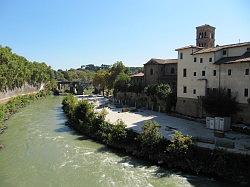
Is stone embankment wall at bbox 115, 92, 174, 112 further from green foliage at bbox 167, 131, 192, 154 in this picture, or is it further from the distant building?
green foliage at bbox 167, 131, 192, 154

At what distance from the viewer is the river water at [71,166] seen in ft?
65.3

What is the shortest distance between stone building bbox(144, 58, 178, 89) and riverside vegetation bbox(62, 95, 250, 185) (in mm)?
21398

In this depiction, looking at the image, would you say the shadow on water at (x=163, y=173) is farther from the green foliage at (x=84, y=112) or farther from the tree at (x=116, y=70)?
the tree at (x=116, y=70)

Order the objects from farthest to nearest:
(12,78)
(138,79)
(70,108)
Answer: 1. (12,78)
2. (138,79)
3. (70,108)

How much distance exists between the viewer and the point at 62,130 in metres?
35.6

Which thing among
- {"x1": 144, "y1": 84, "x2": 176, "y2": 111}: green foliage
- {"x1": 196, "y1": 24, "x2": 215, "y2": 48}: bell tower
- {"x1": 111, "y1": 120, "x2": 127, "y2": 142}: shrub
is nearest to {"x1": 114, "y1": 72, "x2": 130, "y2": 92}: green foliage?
{"x1": 144, "y1": 84, "x2": 176, "y2": 111}: green foliage

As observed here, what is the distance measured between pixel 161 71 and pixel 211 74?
655 inches

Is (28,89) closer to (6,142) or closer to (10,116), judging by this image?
(10,116)

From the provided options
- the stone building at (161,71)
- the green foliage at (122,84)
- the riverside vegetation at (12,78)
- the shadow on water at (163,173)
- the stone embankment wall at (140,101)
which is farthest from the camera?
the green foliage at (122,84)

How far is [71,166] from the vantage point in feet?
75.4

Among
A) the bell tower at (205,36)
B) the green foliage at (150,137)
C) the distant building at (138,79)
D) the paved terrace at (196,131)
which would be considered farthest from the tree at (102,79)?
the green foliage at (150,137)

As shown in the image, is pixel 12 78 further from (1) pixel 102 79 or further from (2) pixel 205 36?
(2) pixel 205 36

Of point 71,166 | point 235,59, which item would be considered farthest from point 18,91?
point 235,59

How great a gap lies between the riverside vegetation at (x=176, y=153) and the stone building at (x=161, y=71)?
21398mm
